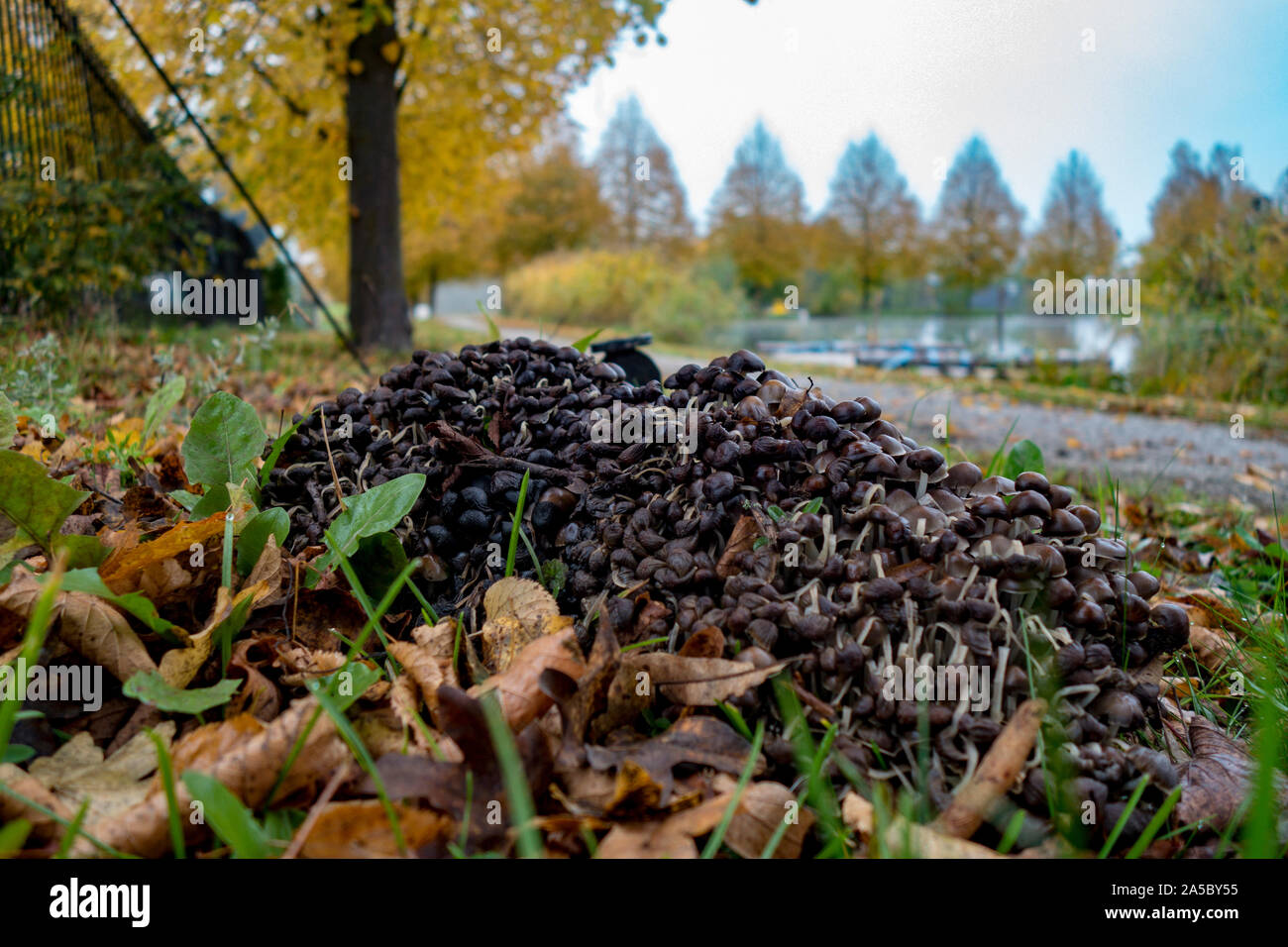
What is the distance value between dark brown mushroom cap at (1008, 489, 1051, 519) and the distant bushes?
21.6 metres

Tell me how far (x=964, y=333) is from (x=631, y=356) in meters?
27.8

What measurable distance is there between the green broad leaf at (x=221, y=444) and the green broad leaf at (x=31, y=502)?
1.16 ft

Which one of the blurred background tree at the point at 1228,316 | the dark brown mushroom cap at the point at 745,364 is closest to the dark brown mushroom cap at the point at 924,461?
the dark brown mushroom cap at the point at 745,364

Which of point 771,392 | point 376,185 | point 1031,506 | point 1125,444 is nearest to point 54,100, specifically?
point 376,185

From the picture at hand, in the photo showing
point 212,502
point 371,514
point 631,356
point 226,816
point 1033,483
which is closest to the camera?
point 226,816

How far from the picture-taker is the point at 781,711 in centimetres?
137

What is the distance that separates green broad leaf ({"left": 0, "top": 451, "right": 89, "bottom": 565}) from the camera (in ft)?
5.25

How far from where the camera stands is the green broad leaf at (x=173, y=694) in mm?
1295

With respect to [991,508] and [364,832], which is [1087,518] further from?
[364,832]

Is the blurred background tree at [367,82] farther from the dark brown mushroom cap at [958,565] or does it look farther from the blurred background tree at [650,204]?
the blurred background tree at [650,204]

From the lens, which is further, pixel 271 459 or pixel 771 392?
pixel 271 459

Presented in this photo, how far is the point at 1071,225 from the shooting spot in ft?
127

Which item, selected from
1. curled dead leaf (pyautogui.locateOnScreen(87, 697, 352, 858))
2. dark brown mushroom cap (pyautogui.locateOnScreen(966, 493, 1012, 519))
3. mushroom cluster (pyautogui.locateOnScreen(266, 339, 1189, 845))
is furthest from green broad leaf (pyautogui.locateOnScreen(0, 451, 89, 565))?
dark brown mushroom cap (pyautogui.locateOnScreen(966, 493, 1012, 519))
